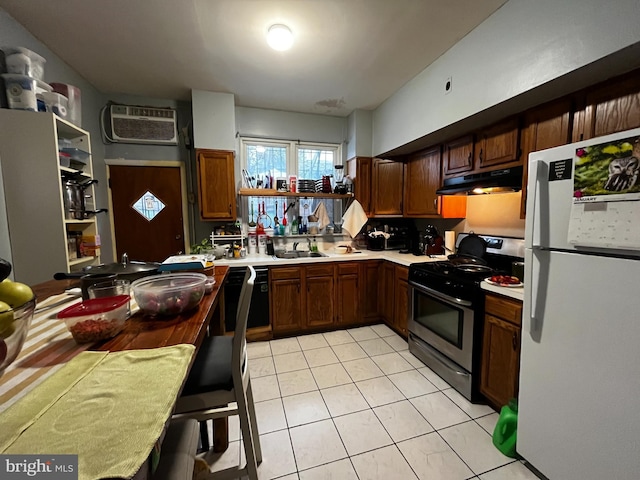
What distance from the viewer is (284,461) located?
147 centimetres

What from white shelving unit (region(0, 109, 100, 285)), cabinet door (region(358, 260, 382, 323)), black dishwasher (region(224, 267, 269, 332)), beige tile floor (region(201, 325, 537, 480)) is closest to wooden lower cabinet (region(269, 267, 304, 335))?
black dishwasher (region(224, 267, 269, 332))

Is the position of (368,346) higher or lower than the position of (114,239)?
lower

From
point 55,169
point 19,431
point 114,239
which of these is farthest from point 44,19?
point 19,431

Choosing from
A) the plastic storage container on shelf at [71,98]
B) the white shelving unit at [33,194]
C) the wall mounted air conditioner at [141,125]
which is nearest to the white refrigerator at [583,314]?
the white shelving unit at [33,194]

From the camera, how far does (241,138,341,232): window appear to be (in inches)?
131

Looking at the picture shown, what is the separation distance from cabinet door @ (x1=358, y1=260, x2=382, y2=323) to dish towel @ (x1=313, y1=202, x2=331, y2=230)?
758 mm

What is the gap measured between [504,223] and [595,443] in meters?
1.65

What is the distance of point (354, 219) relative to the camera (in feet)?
10.9

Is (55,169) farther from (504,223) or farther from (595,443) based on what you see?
(504,223)

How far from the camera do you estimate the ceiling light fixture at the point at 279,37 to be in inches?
72.5

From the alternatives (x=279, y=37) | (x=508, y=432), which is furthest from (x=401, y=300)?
(x=279, y=37)

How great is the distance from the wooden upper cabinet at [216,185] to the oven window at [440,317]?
84.5 inches

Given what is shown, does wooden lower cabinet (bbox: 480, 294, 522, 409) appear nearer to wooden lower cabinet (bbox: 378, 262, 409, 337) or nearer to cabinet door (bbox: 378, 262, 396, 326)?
wooden lower cabinet (bbox: 378, 262, 409, 337)

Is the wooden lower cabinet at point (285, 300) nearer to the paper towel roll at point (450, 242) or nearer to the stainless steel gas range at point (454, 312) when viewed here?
the stainless steel gas range at point (454, 312)
